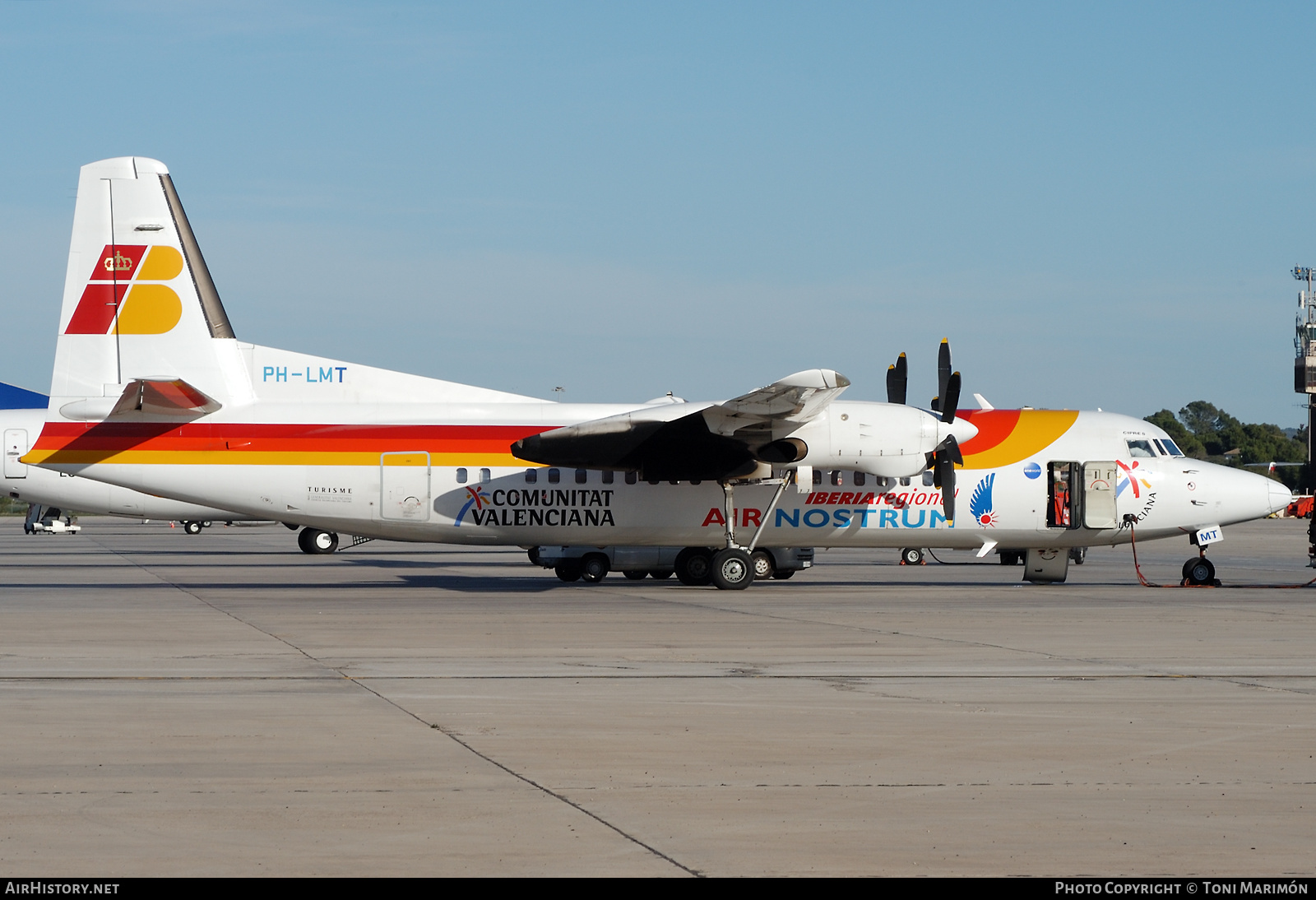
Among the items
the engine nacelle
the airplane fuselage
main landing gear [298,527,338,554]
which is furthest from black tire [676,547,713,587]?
main landing gear [298,527,338,554]

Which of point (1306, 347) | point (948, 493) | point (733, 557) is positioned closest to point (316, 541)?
point (733, 557)

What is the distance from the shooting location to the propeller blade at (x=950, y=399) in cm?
2462

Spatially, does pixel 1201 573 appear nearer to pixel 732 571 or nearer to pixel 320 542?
pixel 732 571

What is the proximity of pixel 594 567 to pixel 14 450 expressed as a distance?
15706mm

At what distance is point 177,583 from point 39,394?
477 inches

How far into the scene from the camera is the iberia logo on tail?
938 inches

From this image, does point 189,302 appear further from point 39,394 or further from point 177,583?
point 39,394

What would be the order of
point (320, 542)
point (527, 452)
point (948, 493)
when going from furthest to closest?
point (320, 542) → point (948, 493) → point (527, 452)

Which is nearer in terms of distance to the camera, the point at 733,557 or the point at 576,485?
the point at 733,557

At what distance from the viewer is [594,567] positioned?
28391mm

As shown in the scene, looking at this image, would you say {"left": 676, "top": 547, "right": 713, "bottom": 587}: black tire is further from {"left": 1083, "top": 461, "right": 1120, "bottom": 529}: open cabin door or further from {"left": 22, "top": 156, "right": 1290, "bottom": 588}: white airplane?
{"left": 1083, "top": 461, "right": 1120, "bottom": 529}: open cabin door

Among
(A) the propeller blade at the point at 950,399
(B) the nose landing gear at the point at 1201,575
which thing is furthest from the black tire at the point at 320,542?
(B) the nose landing gear at the point at 1201,575

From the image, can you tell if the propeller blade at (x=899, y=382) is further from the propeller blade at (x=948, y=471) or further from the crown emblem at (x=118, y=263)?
the crown emblem at (x=118, y=263)
